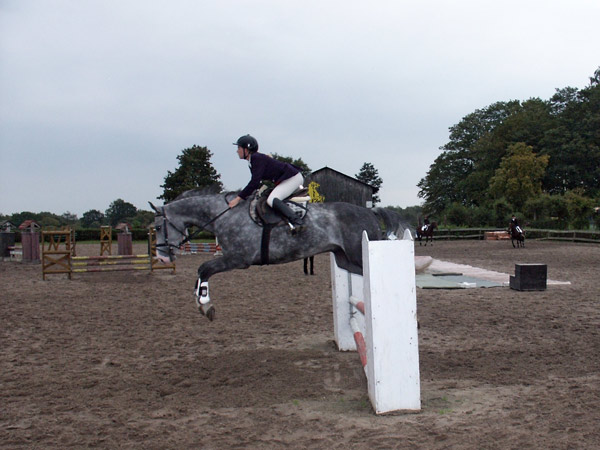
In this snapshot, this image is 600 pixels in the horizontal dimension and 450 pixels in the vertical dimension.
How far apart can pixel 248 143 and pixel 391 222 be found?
166 cm

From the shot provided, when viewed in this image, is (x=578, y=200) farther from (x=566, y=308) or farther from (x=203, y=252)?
(x=566, y=308)

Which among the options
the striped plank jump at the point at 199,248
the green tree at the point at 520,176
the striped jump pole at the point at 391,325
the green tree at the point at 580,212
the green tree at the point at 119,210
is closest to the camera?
the striped jump pole at the point at 391,325

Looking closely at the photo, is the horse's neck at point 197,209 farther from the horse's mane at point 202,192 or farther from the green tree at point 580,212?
the green tree at point 580,212

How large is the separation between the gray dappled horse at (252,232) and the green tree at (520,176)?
153ft

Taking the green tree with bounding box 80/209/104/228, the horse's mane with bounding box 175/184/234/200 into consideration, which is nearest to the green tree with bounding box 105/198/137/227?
the green tree with bounding box 80/209/104/228

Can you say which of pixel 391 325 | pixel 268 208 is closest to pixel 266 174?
pixel 268 208

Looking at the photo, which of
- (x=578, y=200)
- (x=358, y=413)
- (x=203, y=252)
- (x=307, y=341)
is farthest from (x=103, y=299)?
(x=578, y=200)

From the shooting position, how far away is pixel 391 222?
5512mm

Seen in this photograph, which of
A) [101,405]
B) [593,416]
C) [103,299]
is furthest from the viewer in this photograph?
[103,299]

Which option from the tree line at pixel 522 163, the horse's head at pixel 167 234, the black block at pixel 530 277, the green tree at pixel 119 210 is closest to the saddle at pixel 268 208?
the horse's head at pixel 167 234

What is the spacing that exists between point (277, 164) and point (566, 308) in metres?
5.99

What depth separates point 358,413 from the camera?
4145 mm

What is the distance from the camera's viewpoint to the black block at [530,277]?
34.8 ft

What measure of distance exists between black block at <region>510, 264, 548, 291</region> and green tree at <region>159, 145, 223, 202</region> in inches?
1467
